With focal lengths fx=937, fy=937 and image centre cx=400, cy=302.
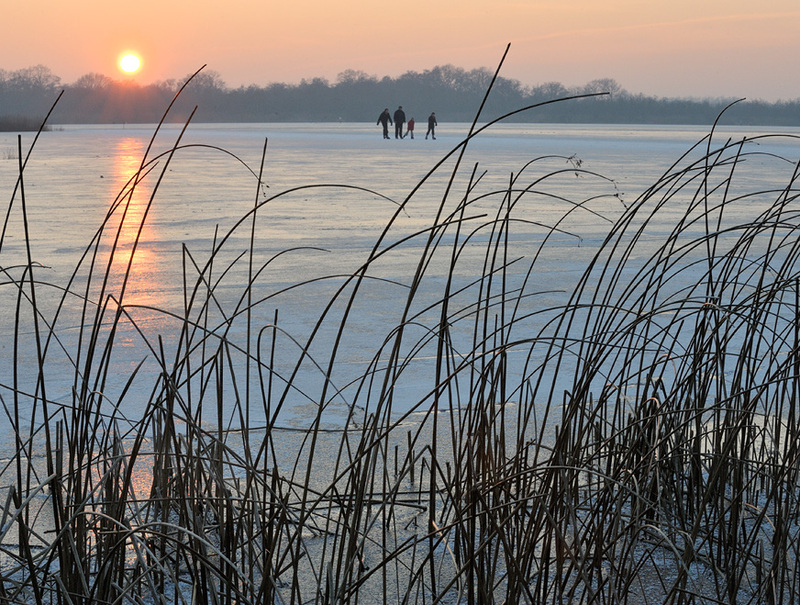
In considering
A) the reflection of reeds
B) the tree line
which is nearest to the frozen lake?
the reflection of reeds

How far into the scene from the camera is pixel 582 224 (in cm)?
1012

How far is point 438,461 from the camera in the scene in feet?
9.66

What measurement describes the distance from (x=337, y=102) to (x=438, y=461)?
400 feet

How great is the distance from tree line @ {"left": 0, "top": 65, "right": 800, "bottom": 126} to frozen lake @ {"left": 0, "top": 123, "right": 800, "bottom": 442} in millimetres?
91237

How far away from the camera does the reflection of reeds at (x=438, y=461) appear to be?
1592 millimetres

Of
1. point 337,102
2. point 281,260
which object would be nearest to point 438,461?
point 281,260

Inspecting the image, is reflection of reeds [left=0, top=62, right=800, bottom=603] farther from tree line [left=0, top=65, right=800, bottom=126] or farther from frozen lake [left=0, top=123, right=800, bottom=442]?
tree line [left=0, top=65, right=800, bottom=126]

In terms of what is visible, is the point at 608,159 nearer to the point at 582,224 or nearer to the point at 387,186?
the point at 387,186

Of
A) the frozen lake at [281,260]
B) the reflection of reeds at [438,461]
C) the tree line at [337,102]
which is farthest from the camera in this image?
the tree line at [337,102]

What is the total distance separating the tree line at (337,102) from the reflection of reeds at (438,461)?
10200cm

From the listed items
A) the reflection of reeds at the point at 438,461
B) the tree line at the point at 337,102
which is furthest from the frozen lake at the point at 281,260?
the tree line at the point at 337,102

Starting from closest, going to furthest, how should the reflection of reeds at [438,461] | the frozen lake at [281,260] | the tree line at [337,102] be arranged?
the reflection of reeds at [438,461]
the frozen lake at [281,260]
the tree line at [337,102]

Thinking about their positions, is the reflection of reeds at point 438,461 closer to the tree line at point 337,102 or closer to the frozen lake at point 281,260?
the frozen lake at point 281,260

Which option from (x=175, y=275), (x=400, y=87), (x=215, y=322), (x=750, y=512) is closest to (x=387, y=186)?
(x=175, y=275)
